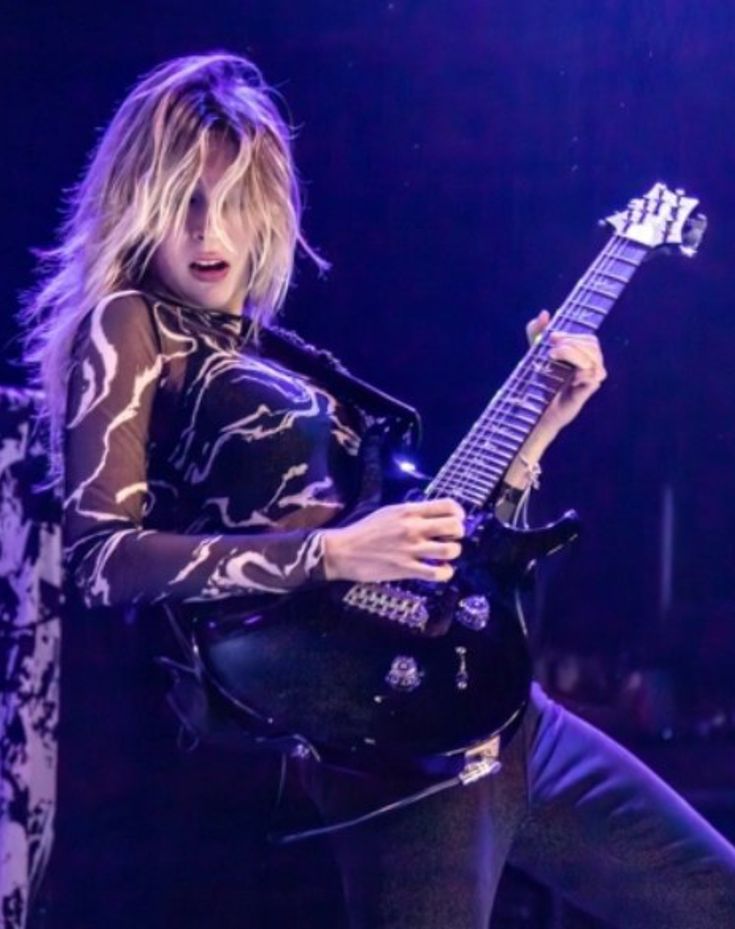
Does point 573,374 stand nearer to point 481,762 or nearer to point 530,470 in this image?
point 530,470

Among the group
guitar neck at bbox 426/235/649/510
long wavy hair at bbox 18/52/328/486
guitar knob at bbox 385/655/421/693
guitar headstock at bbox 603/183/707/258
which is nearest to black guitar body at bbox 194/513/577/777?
guitar knob at bbox 385/655/421/693

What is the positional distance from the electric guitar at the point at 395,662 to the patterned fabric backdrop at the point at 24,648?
0.54 metres

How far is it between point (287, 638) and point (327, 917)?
0.93 m

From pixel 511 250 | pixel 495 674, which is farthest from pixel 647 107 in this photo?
pixel 495 674

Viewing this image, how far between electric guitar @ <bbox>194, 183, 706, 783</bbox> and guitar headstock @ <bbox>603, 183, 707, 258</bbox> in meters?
0.53

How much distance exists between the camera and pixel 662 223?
189cm

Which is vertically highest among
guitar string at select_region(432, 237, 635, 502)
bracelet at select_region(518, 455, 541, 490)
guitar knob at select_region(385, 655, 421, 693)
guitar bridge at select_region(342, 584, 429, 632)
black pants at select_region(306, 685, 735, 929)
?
guitar string at select_region(432, 237, 635, 502)

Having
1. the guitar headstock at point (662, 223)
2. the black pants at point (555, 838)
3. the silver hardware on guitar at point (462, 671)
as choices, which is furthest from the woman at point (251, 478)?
the guitar headstock at point (662, 223)

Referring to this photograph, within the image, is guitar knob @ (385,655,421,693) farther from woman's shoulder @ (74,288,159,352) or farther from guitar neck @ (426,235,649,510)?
woman's shoulder @ (74,288,159,352)

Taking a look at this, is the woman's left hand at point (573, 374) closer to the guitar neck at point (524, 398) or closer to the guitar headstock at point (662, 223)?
the guitar neck at point (524, 398)

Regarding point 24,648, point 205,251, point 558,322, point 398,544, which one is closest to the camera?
point 398,544

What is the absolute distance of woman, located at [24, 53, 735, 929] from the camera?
150 cm

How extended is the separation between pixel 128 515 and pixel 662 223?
0.86m

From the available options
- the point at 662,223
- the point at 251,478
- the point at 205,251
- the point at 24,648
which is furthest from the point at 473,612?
the point at 24,648
